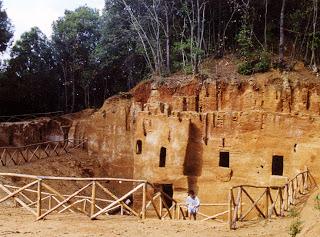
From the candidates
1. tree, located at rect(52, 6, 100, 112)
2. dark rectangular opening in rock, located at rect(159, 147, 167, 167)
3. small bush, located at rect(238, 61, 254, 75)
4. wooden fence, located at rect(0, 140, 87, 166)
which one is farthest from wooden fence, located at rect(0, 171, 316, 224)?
tree, located at rect(52, 6, 100, 112)

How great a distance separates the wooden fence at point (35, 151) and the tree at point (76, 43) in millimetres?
7638

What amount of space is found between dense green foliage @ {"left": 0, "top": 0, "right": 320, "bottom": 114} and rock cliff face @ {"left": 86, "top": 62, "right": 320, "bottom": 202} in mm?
2337

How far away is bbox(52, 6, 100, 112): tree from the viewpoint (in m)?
38.6

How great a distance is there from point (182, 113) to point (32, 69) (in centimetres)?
1935

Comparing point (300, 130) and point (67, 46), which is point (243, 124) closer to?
point (300, 130)

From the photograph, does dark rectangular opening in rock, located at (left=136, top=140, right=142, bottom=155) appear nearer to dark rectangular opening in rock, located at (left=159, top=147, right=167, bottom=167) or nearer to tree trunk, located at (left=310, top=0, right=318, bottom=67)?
dark rectangular opening in rock, located at (left=159, top=147, right=167, bottom=167)

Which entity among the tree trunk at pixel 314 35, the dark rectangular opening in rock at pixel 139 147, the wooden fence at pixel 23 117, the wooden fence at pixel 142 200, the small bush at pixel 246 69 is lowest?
the wooden fence at pixel 142 200

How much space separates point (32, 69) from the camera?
3912 cm

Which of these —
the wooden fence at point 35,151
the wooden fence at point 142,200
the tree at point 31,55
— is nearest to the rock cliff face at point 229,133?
the wooden fence at point 142,200

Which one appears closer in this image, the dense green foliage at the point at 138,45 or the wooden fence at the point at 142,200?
the wooden fence at the point at 142,200


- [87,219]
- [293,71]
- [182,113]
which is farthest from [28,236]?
[293,71]

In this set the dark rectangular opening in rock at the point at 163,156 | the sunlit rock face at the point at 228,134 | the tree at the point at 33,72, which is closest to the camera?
the sunlit rock face at the point at 228,134

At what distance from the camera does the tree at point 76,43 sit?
38.6 m

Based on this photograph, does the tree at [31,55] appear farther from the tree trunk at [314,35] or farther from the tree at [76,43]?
the tree trunk at [314,35]
